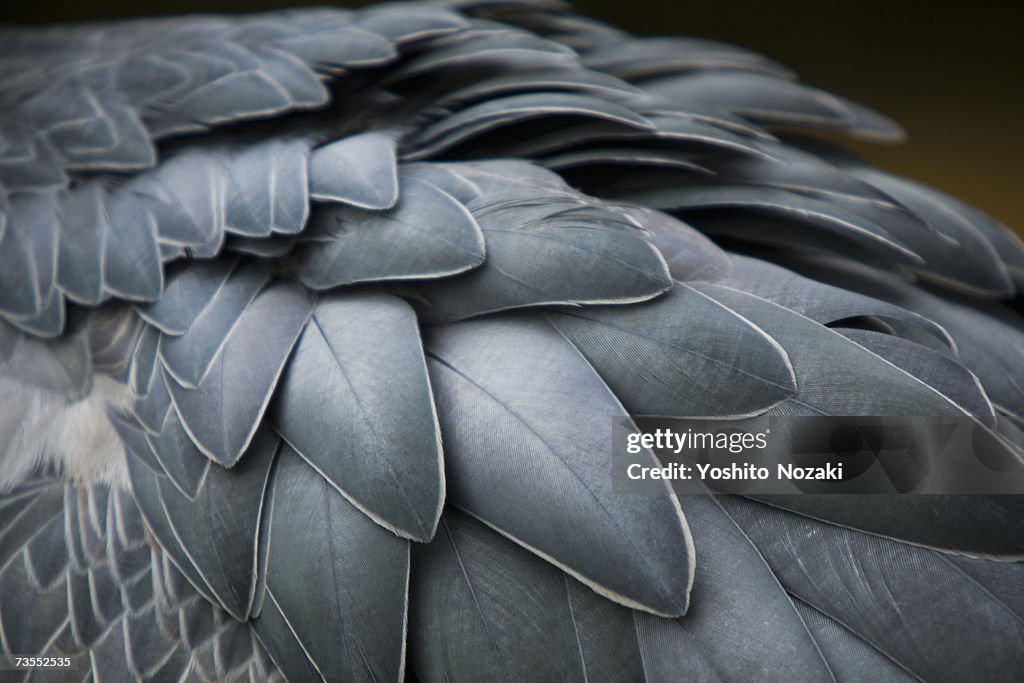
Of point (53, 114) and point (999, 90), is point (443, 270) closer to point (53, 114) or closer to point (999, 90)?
point (53, 114)

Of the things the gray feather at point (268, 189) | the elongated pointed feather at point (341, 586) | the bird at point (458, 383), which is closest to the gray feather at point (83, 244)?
the bird at point (458, 383)

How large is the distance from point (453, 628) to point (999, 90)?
1.60 m

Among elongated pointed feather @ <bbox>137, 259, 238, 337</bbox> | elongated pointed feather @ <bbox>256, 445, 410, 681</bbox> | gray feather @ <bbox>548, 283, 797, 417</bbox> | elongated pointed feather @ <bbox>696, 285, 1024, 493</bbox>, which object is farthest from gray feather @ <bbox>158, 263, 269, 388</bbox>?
elongated pointed feather @ <bbox>696, 285, 1024, 493</bbox>

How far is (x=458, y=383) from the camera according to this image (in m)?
0.63

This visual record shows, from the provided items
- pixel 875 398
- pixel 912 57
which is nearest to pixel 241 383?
pixel 875 398

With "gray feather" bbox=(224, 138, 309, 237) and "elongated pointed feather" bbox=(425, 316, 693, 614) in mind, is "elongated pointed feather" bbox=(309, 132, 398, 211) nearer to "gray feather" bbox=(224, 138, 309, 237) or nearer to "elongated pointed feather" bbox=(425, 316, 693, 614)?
"gray feather" bbox=(224, 138, 309, 237)

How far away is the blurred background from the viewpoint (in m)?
1.62

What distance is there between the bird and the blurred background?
979 mm

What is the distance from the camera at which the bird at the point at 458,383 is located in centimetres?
57

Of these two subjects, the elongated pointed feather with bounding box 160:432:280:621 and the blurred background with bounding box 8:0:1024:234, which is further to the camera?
the blurred background with bounding box 8:0:1024:234

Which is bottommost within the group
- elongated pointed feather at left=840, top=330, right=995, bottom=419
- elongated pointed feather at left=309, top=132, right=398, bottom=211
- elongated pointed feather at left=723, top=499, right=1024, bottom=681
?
elongated pointed feather at left=723, top=499, right=1024, bottom=681

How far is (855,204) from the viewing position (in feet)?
2.71

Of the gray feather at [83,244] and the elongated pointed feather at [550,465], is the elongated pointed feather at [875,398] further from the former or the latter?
the gray feather at [83,244]

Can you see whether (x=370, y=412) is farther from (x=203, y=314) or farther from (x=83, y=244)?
(x=83, y=244)
